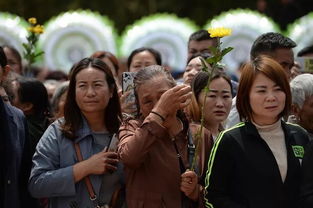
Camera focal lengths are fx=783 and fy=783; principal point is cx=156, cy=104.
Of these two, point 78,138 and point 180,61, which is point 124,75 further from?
point 180,61

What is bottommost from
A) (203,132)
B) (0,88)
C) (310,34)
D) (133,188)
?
(133,188)

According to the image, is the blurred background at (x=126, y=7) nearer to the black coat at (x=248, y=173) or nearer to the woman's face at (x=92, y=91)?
the woman's face at (x=92, y=91)

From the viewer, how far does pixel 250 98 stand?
15.9 ft

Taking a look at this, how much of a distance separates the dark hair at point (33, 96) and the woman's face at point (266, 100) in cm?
220

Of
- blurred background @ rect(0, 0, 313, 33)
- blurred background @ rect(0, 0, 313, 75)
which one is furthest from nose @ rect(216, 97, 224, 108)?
blurred background @ rect(0, 0, 313, 33)

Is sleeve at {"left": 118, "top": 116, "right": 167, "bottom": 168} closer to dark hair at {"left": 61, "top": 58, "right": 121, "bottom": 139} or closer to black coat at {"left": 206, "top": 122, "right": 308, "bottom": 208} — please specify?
black coat at {"left": 206, "top": 122, "right": 308, "bottom": 208}

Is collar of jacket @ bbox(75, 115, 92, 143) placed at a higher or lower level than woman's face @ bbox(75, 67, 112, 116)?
lower

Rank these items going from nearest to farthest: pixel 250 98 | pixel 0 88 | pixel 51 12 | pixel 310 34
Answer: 1. pixel 250 98
2. pixel 0 88
3. pixel 310 34
4. pixel 51 12

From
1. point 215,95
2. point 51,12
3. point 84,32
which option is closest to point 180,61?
point 84,32

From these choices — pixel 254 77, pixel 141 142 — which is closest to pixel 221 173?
pixel 141 142

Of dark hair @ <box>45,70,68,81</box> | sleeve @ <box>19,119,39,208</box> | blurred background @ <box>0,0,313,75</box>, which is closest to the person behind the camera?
sleeve @ <box>19,119,39,208</box>

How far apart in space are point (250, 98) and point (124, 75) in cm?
134

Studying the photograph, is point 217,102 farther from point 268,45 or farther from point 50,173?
point 50,173

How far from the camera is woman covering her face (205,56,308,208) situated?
463 cm
